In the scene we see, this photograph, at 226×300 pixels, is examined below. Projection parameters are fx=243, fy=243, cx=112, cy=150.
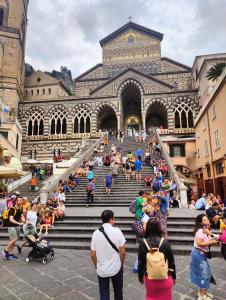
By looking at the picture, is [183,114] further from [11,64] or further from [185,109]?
[11,64]

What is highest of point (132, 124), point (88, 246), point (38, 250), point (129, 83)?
point (129, 83)

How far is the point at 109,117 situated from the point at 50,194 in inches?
1092

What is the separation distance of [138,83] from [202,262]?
108 ft

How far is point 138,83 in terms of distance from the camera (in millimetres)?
35156

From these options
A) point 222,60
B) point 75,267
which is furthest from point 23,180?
point 222,60

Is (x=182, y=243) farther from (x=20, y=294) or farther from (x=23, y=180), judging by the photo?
(x=23, y=180)

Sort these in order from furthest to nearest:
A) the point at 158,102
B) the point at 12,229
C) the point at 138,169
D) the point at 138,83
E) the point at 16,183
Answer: the point at 138,83, the point at 158,102, the point at 16,183, the point at 138,169, the point at 12,229

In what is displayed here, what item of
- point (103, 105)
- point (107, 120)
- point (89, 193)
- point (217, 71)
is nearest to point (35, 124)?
point (103, 105)

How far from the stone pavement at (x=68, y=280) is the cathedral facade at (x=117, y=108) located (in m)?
27.8

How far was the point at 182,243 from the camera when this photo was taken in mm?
7762

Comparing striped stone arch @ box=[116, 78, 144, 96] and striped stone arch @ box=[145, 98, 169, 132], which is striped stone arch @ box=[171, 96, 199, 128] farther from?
striped stone arch @ box=[116, 78, 144, 96]

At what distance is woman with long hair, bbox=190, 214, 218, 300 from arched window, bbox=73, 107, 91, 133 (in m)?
31.2

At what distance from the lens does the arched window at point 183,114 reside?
1320 inches

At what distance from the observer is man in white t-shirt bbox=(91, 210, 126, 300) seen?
3500 mm
